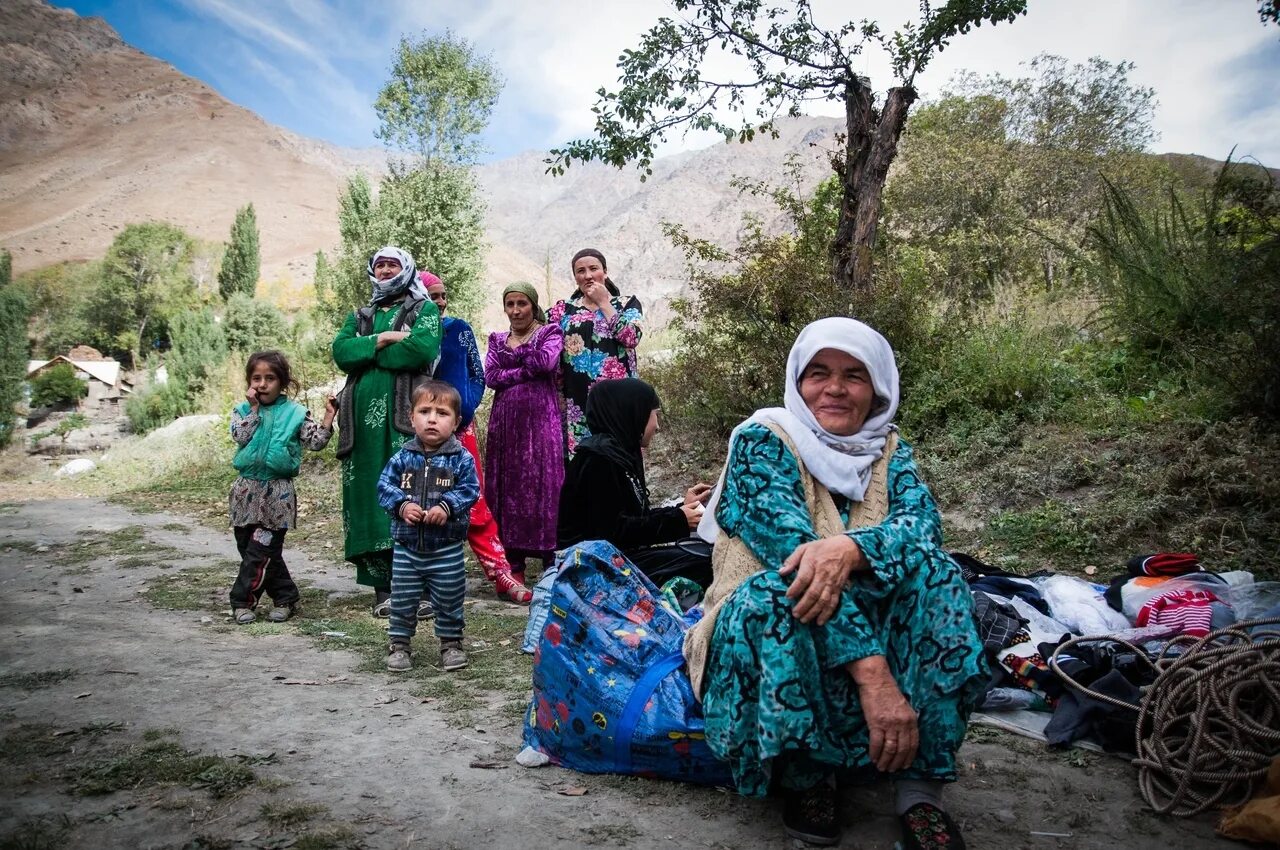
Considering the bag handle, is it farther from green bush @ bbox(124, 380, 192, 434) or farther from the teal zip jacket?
green bush @ bbox(124, 380, 192, 434)

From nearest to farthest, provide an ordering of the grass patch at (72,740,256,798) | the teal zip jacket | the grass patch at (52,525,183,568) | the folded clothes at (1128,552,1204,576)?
the grass patch at (72,740,256,798)
the folded clothes at (1128,552,1204,576)
the teal zip jacket
the grass patch at (52,525,183,568)

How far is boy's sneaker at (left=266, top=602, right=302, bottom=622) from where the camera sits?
14.6 ft

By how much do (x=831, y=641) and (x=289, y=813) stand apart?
1.47m

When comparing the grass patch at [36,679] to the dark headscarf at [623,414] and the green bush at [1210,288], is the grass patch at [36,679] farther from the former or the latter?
the green bush at [1210,288]

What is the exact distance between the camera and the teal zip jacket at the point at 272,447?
4.31 m

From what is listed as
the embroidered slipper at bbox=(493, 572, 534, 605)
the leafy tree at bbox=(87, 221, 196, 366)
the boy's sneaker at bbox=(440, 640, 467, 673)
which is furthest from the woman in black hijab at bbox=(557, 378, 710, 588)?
the leafy tree at bbox=(87, 221, 196, 366)

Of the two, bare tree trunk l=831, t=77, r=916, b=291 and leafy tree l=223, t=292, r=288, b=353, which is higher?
leafy tree l=223, t=292, r=288, b=353

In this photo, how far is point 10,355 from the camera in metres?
29.1

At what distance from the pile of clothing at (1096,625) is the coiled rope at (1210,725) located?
0.17 metres

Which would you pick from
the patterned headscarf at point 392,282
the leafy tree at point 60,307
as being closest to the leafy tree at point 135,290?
the leafy tree at point 60,307

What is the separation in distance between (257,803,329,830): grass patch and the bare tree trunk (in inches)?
252

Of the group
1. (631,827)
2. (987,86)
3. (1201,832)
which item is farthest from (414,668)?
(987,86)

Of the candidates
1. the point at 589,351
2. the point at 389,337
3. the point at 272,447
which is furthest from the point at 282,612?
the point at 589,351

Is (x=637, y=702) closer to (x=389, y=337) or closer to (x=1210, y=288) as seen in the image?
(x=389, y=337)
